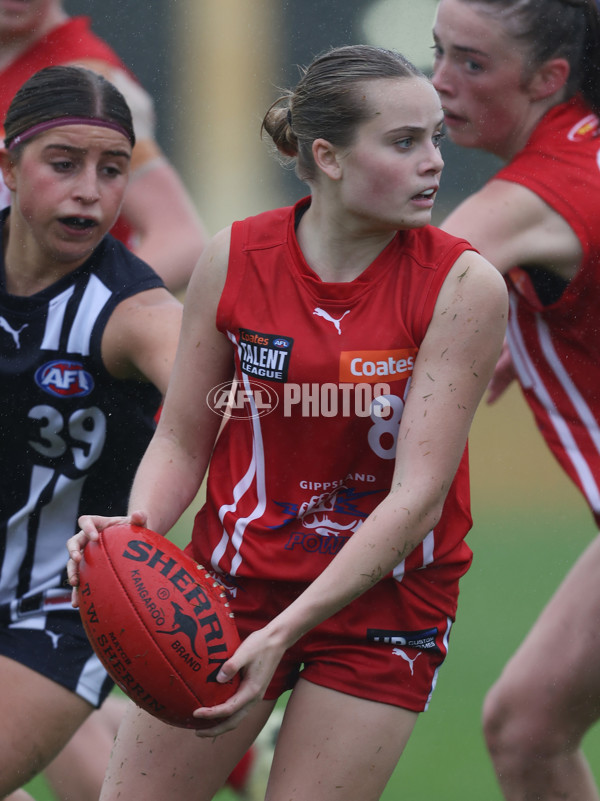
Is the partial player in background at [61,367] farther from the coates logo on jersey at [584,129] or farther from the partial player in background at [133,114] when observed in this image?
the coates logo on jersey at [584,129]

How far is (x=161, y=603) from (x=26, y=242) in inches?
46.2

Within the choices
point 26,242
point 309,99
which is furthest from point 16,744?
point 309,99

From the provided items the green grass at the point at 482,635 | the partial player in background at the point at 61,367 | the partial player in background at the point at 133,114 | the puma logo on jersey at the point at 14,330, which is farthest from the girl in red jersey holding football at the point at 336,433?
the green grass at the point at 482,635

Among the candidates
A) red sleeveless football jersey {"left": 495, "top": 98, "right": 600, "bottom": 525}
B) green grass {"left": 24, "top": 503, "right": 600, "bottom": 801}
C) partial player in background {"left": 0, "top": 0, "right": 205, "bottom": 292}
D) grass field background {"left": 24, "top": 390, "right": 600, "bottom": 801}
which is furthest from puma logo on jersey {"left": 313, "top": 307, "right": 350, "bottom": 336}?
green grass {"left": 24, "top": 503, "right": 600, "bottom": 801}

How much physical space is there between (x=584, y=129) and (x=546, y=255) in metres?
0.38

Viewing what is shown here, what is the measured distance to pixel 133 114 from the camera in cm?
376

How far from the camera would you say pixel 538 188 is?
278cm

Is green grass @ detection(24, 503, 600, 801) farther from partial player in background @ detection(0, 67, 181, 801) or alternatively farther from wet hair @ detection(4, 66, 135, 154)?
wet hair @ detection(4, 66, 135, 154)

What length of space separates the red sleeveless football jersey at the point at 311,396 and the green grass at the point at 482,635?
188 cm

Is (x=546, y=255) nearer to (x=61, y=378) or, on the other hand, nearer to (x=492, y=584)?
(x=61, y=378)

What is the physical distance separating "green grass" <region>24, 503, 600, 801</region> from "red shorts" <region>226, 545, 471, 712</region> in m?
1.75

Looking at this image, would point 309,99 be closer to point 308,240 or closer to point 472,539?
point 308,240

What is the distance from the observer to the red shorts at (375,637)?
6.88 feet

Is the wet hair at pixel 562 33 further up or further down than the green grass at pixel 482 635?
further up
